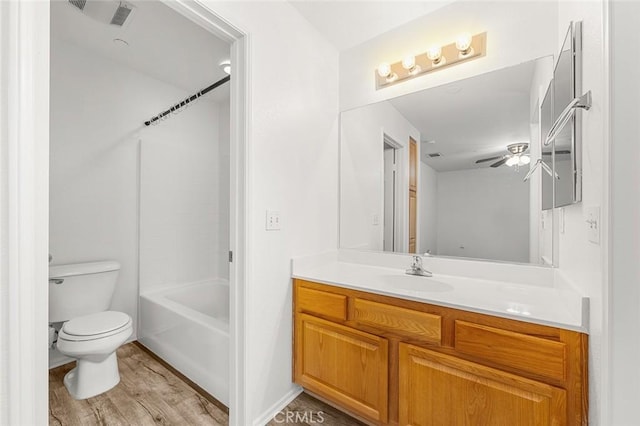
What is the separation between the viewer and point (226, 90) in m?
2.80

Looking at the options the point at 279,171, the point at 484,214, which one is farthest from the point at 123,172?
the point at 484,214

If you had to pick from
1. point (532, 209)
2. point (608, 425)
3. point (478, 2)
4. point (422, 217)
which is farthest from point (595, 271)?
point (478, 2)

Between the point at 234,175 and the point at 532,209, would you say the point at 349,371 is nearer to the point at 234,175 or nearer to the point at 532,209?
the point at 234,175

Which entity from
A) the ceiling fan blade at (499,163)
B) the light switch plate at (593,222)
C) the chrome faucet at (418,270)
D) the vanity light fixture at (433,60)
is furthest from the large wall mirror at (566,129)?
the chrome faucet at (418,270)

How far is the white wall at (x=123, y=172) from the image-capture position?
2.14 metres

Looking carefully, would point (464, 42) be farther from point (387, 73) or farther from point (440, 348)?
point (440, 348)

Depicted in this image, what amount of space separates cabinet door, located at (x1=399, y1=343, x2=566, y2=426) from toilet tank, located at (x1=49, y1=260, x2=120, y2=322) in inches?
87.3

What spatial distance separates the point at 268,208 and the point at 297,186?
0.99 ft

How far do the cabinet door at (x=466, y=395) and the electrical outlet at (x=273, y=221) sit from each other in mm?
889

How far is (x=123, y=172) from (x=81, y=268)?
33.6 inches

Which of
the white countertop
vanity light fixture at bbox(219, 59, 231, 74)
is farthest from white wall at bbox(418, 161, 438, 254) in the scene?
vanity light fixture at bbox(219, 59, 231, 74)

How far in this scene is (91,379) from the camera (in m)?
1.79
